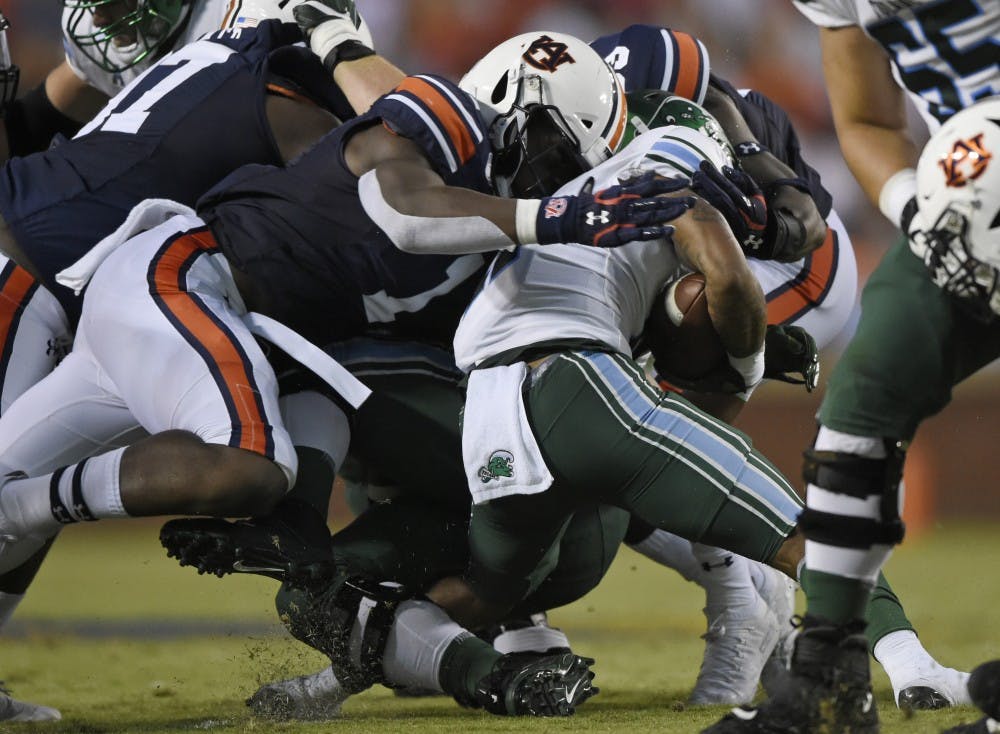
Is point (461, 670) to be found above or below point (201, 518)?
below

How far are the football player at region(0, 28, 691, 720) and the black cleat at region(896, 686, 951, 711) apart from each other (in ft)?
2.23

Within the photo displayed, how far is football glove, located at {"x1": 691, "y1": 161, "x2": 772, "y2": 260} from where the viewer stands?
3.05 m

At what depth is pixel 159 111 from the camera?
3695mm

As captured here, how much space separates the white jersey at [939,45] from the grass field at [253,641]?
1096 millimetres

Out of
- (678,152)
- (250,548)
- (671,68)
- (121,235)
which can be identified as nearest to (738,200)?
(678,152)

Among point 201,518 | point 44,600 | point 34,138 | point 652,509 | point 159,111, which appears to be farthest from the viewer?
point 44,600

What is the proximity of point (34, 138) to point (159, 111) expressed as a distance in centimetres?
103

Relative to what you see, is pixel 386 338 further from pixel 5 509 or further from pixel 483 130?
pixel 5 509

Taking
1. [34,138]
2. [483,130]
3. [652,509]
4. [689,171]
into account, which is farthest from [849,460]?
[34,138]

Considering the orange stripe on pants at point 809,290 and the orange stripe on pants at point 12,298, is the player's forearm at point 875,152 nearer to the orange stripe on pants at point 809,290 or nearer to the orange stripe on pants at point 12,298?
the orange stripe on pants at point 809,290

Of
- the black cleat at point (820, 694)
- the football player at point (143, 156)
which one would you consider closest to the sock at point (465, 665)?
the black cleat at point (820, 694)

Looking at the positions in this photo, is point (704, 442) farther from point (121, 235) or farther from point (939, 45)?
point (121, 235)

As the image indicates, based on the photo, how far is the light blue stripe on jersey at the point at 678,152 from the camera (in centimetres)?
312

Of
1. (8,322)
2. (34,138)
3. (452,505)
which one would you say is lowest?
(452,505)
